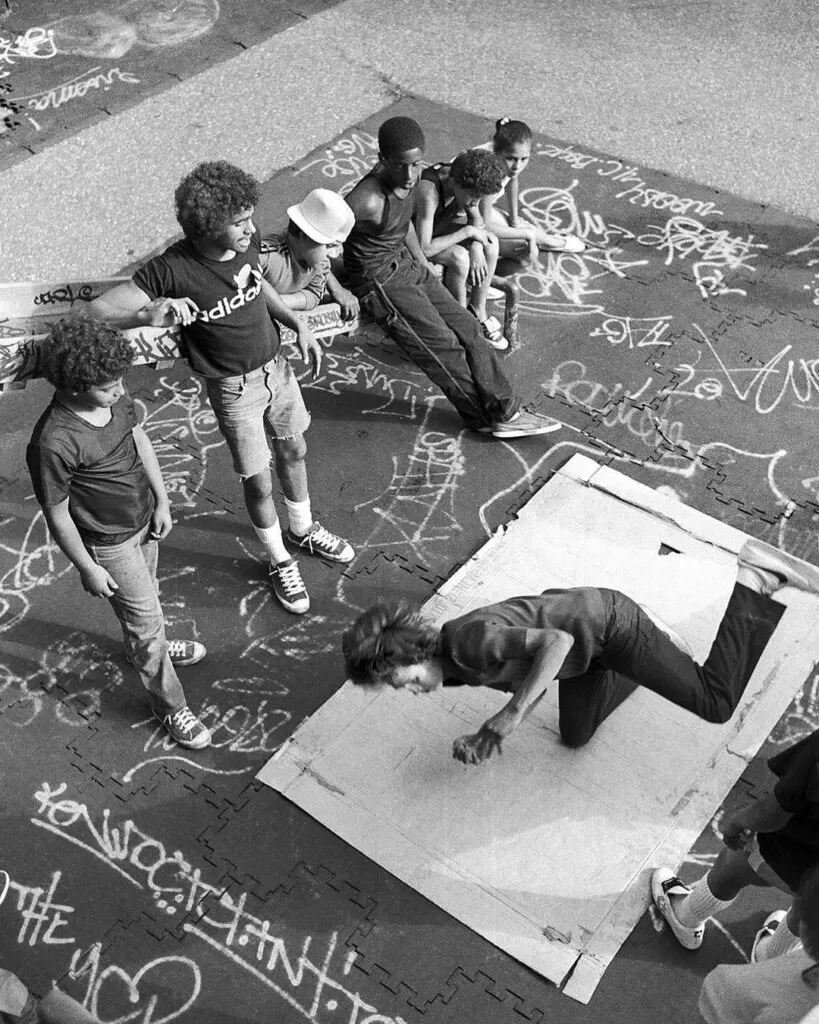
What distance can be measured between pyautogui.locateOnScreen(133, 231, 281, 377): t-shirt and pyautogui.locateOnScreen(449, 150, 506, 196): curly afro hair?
1448 mm

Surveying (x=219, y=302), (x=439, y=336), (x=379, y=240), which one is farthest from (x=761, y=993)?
(x=379, y=240)

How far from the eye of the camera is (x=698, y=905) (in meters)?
3.60

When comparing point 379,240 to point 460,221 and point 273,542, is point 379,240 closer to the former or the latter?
point 460,221

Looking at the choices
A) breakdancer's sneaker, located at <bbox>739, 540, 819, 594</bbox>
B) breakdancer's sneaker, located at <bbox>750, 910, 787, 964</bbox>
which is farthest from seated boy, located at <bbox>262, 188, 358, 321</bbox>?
breakdancer's sneaker, located at <bbox>750, 910, 787, 964</bbox>

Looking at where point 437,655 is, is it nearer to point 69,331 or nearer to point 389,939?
point 389,939

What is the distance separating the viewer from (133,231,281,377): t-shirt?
4016mm

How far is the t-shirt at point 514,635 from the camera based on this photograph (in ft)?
11.8

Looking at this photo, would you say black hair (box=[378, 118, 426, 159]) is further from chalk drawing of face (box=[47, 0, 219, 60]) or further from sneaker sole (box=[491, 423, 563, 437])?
chalk drawing of face (box=[47, 0, 219, 60])

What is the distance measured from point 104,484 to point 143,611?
22.7 inches

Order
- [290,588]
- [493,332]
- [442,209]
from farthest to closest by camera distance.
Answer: [493,332]
[442,209]
[290,588]

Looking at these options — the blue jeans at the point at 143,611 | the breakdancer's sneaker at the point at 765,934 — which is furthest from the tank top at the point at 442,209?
the breakdancer's sneaker at the point at 765,934

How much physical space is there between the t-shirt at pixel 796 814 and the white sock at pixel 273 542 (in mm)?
2304

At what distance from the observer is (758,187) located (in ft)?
24.0

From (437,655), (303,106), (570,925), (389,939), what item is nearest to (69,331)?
(437,655)
